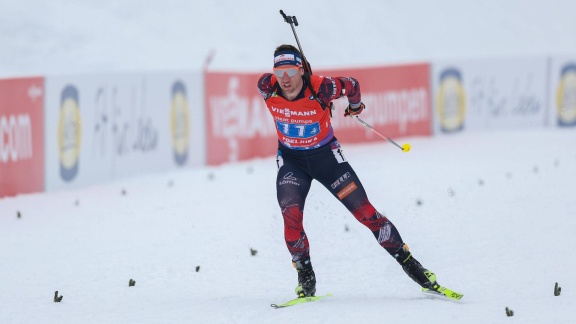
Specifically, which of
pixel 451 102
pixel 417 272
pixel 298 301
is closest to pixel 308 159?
pixel 298 301

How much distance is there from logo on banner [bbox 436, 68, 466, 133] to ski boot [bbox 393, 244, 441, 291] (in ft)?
47.5

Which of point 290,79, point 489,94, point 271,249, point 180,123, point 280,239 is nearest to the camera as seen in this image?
point 290,79

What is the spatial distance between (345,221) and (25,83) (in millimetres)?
5253

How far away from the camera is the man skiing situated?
7.20 meters

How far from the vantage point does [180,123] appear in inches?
641

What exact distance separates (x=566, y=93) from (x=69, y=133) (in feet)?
44.4

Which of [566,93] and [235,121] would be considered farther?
[566,93]

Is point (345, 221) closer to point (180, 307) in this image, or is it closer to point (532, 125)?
point (180, 307)

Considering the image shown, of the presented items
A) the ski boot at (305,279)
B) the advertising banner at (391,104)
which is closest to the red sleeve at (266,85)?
the ski boot at (305,279)

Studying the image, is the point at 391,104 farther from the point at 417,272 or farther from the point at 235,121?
the point at 417,272

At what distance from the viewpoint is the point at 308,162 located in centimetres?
741

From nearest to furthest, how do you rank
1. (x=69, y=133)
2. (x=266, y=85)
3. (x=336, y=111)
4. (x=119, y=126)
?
(x=266, y=85)
(x=69, y=133)
(x=119, y=126)
(x=336, y=111)

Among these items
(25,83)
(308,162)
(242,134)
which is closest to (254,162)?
Answer: (242,134)

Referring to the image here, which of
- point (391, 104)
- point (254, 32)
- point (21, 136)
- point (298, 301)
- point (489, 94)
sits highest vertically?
point (254, 32)
